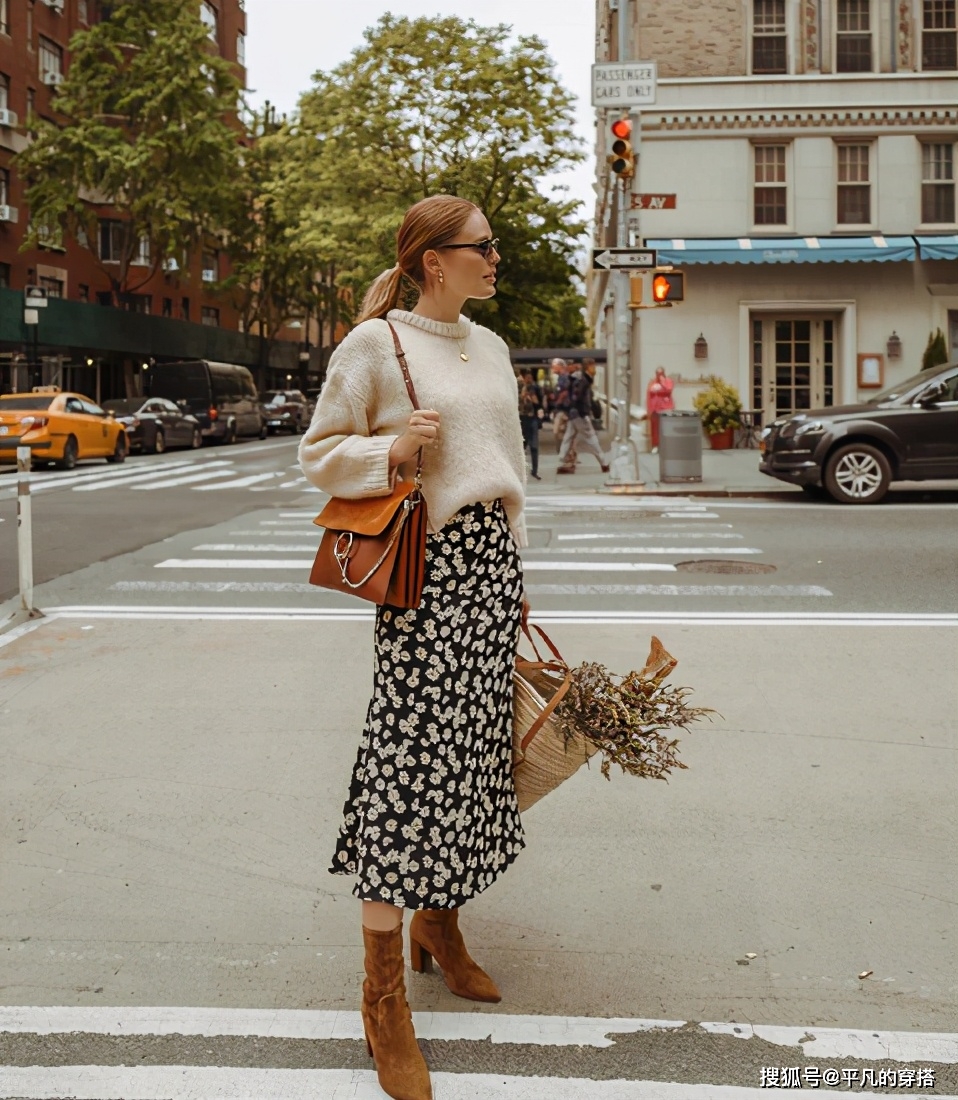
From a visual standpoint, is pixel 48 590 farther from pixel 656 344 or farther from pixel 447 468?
pixel 656 344

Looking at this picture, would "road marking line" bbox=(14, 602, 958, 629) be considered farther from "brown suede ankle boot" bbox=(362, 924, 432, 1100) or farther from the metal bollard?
"brown suede ankle boot" bbox=(362, 924, 432, 1100)

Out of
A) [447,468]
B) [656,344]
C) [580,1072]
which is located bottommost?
[580,1072]

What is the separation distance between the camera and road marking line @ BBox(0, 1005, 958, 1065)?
3188 mm

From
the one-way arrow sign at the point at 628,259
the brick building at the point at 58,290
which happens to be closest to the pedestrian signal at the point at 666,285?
the one-way arrow sign at the point at 628,259

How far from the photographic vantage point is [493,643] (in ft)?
10.7

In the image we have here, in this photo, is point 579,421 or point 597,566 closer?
point 597,566

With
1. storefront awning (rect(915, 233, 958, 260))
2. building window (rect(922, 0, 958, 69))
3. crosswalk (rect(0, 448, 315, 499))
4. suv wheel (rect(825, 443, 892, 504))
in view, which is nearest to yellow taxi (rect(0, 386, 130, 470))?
crosswalk (rect(0, 448, 315, 499))

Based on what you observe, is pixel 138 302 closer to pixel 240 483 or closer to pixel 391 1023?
pixel 240 483

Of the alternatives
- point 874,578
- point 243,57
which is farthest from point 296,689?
point 243,57

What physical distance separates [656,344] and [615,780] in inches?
1004

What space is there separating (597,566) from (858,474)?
604cm

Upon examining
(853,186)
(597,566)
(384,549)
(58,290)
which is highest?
(58,290)

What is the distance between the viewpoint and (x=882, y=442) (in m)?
16.3

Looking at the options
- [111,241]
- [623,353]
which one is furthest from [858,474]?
[111,241]
